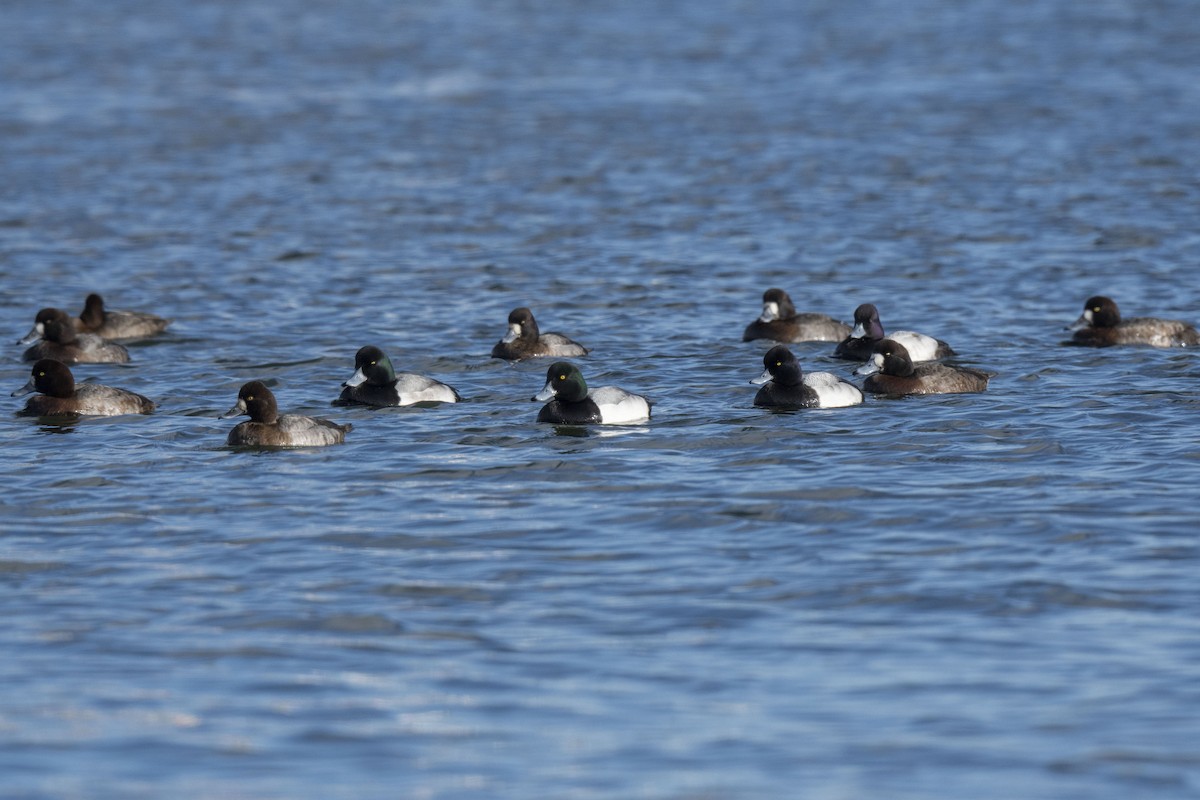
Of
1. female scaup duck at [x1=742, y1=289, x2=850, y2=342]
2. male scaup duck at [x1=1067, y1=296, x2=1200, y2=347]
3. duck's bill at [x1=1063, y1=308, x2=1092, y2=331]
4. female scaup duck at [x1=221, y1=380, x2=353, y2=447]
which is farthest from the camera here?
female scaup duck at [x1=742, y1=289, x2=850, y2=342]

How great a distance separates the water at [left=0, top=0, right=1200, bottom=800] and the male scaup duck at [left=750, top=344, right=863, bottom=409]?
341mm

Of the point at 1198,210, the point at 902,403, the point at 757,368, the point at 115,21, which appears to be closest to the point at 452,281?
the point at 757,368

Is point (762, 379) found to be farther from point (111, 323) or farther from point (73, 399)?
point (111, 323)

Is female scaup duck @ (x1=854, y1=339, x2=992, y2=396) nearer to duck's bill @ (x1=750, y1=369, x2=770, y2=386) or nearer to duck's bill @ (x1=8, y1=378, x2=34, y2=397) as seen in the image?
duck's bill @ (x1=750, y1=369, x2=770, y2=386)

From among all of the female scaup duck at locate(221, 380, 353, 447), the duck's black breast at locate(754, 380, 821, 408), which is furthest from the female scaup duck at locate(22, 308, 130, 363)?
the duck's black breast at locate(754, 380, 821, 408)

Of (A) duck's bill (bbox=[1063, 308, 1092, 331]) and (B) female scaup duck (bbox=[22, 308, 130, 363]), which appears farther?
(B) female scaup duck (bbox=[22, 308, 130, 363])

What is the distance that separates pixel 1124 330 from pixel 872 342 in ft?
9.67

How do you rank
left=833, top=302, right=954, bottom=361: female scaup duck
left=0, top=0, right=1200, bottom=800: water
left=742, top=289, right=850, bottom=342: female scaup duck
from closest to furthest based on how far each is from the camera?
left=0, top=0, right=1200, bottom=800: water → left=833, top=302, right=954, bottom=361: female scaup duck → left=742, top=289, right=850, bottom=342: female scaup duck

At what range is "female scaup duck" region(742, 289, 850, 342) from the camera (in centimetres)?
2327

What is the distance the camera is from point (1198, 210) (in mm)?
33125

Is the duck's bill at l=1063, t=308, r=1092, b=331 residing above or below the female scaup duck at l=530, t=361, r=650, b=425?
above

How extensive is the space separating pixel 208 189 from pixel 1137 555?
2682 cm

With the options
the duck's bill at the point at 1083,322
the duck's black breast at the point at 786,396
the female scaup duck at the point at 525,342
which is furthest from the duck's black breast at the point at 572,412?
the duck's bill at the point at 1083,322

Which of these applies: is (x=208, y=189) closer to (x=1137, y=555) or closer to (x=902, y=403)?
(x=902, y=403)
